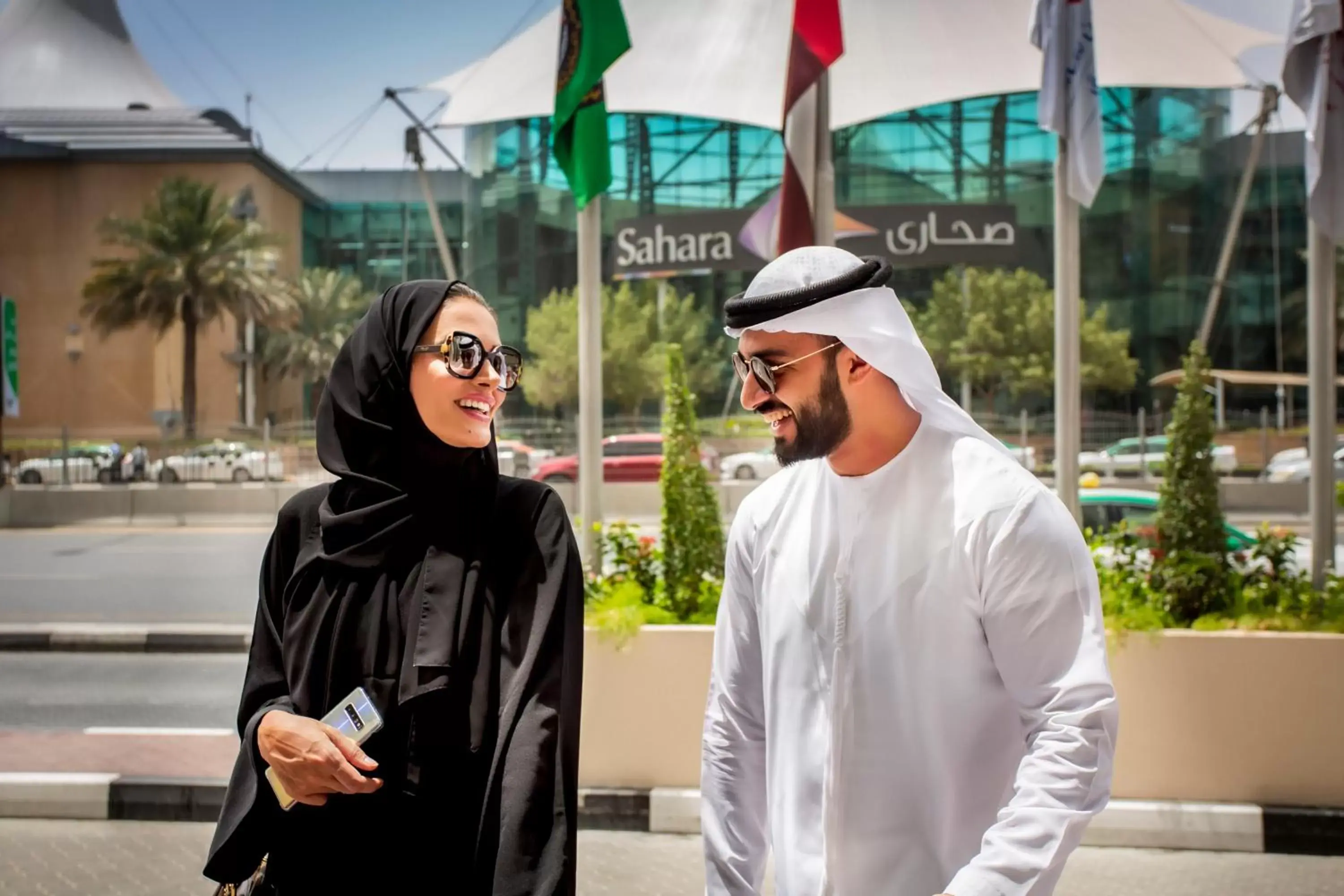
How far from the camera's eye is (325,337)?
26.6ft

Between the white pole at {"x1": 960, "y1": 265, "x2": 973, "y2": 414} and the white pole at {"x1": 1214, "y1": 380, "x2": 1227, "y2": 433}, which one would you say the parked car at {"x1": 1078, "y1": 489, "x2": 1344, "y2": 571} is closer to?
the white pole at {"x1": 1214, "y1": 380, "x2": 1227, "y2": 433}

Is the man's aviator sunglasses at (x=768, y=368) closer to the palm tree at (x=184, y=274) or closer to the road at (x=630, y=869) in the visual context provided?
the road at (x=630, y=869)

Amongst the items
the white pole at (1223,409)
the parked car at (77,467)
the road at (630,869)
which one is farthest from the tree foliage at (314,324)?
the white pole at (1223,409)

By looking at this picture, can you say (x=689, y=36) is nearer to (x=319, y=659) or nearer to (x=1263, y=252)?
(x=1263, y=252)

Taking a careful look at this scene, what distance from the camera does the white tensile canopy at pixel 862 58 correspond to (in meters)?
14.4

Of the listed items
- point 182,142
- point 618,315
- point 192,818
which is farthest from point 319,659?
point 618,315

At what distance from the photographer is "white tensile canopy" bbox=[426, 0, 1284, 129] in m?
14.4

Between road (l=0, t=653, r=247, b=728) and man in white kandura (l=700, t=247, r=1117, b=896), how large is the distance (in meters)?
4.95

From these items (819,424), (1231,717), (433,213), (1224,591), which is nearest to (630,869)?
(1231,717)

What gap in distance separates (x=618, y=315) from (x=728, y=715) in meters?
12.3

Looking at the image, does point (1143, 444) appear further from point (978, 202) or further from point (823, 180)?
point (823, 180)

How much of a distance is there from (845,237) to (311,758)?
6042mm

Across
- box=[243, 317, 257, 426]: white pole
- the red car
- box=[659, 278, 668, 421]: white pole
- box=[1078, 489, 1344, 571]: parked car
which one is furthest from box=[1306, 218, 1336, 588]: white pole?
box=[659, 278, 668, 421]: white pole

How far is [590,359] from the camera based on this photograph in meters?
5.97
